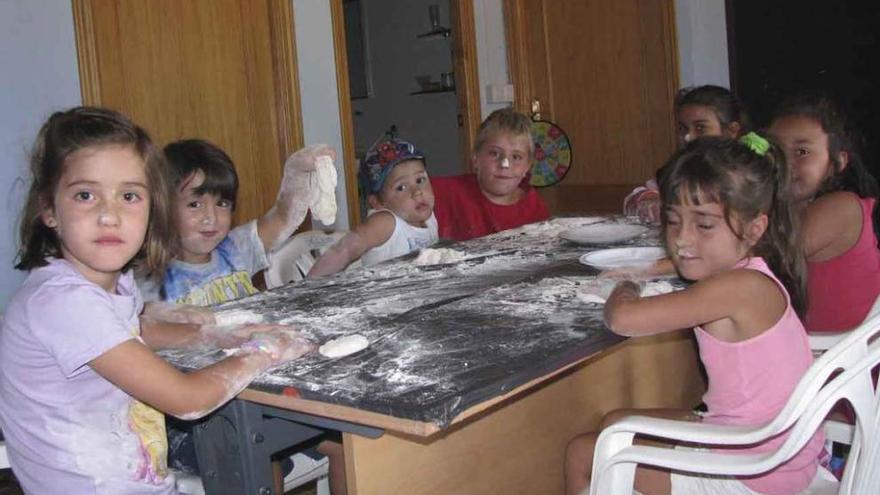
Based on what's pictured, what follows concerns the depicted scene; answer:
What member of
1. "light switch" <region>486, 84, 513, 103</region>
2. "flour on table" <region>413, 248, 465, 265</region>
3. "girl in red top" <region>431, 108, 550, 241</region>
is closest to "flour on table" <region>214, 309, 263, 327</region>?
"flour on table" <region>413, 248, 465, 265</region>

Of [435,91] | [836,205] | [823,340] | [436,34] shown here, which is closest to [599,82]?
[435,91]

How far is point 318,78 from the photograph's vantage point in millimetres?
4434

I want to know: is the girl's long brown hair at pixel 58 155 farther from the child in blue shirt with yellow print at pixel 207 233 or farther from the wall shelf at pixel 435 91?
the wall shelf at pixel 435 91

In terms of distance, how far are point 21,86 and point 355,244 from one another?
5.45ft

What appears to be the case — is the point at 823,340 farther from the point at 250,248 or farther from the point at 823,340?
the point at 250,248

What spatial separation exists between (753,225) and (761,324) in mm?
255

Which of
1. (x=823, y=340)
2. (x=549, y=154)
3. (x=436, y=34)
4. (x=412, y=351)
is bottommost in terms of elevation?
(x=823, y=340)

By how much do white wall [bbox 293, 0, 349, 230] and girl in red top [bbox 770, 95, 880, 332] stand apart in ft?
8.71

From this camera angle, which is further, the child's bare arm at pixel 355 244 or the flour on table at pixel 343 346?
the child's bare arm at pixel 355 244

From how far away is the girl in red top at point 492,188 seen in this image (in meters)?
3.10

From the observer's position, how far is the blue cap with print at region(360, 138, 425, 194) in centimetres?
279

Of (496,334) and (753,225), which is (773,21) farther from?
(496,334)

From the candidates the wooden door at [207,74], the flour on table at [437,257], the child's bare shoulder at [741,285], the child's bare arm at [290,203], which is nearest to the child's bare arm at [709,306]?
the child's bare shoulder at [741,285]

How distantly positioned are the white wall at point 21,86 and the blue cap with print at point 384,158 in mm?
1403
